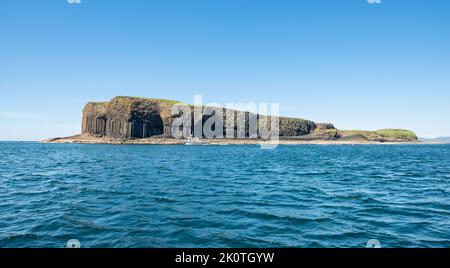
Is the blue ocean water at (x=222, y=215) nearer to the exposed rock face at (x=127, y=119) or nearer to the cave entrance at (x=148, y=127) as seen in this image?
the cave entrance at (x=148, y=127)

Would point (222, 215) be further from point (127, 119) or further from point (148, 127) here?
point (148, 127)

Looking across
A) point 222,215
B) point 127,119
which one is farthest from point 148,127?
point 222,215

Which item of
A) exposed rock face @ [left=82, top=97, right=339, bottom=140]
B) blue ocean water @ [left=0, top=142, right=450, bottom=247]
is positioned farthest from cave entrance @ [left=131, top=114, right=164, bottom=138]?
blue ocean water @ [left=0, top=142, right=450, bottom=247]

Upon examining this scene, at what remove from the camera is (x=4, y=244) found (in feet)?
29.7

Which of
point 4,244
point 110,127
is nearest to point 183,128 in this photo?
point 110,127

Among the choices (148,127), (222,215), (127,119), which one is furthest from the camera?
(148,127)

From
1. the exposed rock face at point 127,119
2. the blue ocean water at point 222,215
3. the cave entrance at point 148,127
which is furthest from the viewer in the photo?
the cave entrance at point 148,127

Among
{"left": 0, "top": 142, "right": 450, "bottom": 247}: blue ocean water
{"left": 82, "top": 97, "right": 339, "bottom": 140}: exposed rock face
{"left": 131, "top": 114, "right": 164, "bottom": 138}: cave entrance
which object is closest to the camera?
{"left": 0, "top": 142, "right": 450, "bottom": 247}: blue ocean water

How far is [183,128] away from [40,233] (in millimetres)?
188493

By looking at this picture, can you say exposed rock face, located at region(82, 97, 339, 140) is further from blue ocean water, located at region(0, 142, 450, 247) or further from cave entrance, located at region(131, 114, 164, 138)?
blue ocean water, located at region(0, 142, 450, 247)

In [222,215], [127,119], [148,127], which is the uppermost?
[127,119]

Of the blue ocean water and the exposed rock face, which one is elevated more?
the exposed rock face

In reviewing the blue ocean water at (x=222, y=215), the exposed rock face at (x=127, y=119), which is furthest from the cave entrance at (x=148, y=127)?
the blue ocean water at (x=222, y=215)
